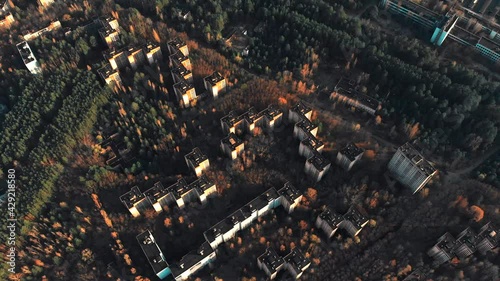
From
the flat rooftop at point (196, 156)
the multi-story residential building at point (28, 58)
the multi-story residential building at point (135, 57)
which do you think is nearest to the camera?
the flat rooftop at point (196, 156)

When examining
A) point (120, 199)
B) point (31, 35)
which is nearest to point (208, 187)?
point (120, 199)

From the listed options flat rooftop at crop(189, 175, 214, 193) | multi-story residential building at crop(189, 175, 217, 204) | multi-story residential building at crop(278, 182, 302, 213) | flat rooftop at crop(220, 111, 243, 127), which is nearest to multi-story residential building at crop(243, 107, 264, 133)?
flat rooftop at crop(220, 111, 243, 127)

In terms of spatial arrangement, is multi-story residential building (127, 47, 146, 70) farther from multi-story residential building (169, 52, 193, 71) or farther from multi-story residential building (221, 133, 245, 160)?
multi-story residential building (221, 133, 245, 160)

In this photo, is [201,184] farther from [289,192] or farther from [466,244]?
[466,244]

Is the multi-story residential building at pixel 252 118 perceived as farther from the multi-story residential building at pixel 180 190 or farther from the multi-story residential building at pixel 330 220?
the multi-story residential building at pixel 330 220

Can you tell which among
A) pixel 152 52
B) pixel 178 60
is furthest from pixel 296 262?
pixel 152 52

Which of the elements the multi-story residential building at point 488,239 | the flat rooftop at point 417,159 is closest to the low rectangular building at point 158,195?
the flat rooftop at point 417,159
